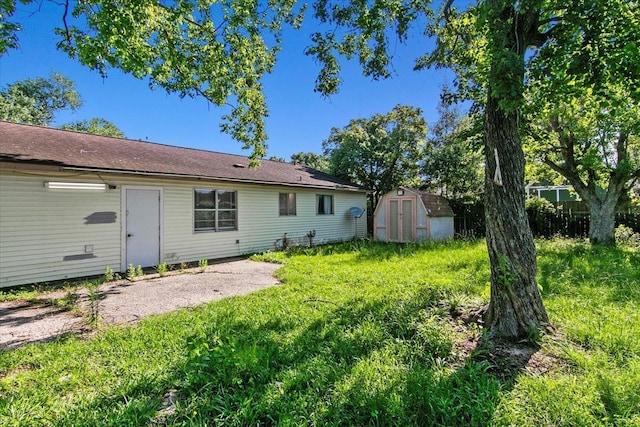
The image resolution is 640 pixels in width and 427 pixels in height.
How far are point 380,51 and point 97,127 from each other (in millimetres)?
31277

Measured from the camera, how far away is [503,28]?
2863mm

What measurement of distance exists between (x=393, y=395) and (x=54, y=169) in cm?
757

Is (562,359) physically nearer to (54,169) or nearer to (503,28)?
(503,28)

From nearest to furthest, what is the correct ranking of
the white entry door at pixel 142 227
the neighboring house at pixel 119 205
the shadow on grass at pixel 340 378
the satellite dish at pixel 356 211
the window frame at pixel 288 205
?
the shadow on grass at pixel 340 378 → the neighboring house at pixel 119 205 → the white entry door at pixel 142 227 → the window frame at pixel 288 205 → the satellite dish at pixel 356 211

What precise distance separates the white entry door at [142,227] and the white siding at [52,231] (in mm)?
272

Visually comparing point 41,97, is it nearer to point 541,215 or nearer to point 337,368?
point 337,368

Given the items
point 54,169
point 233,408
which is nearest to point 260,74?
point 54,169

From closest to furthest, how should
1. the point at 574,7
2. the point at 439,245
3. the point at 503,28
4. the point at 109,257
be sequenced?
the point at 503,28
the point at 574,7
the point at 109,257
the point at 439,245

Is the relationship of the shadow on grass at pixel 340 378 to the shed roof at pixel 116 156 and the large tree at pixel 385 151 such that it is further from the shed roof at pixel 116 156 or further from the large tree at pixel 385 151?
the large tree at pixel 385 151

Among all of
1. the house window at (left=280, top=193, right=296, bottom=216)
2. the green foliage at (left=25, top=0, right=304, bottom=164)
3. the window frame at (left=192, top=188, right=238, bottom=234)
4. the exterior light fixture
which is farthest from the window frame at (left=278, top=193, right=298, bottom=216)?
the exterior light fixture

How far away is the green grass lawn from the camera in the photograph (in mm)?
2250

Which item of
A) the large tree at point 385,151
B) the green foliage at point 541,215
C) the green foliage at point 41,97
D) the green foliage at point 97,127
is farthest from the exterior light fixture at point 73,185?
the green foliage at point 97,127

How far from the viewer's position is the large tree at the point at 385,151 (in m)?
17.3

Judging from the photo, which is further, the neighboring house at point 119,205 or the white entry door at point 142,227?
the white entry door at point 142,227
